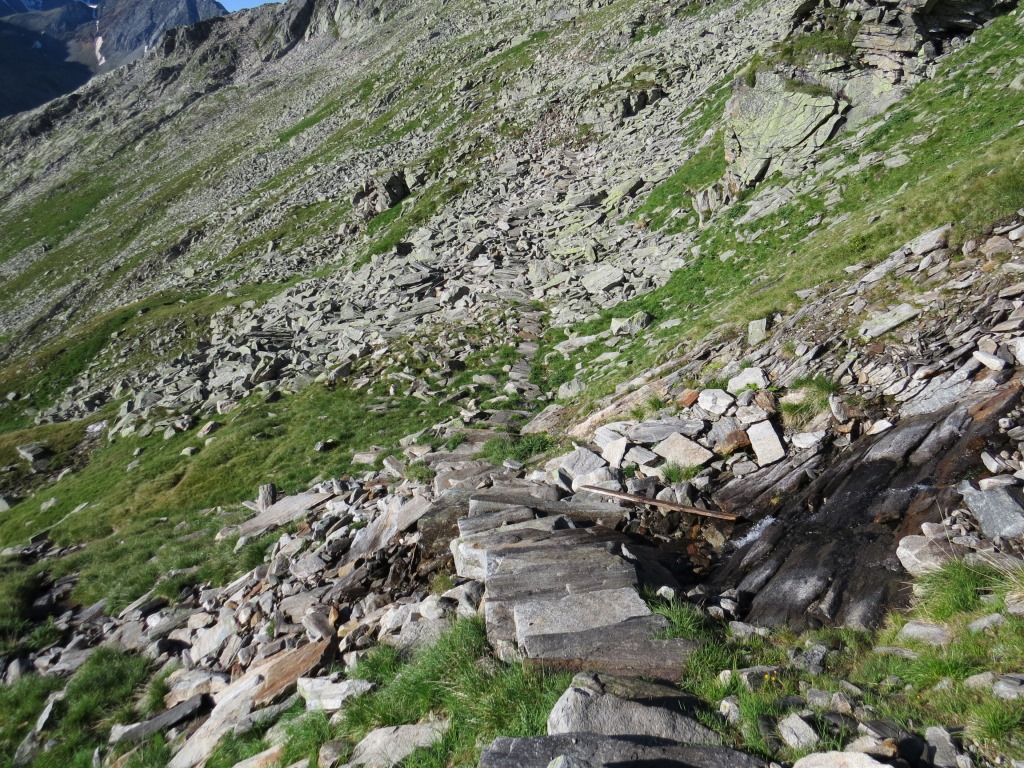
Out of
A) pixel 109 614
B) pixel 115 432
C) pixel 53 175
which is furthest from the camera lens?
pixel 53 175

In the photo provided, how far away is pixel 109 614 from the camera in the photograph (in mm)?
14406

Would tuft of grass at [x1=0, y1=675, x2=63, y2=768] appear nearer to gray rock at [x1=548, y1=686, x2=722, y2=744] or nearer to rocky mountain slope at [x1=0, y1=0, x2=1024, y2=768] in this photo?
rocky mountain slope at [x1=0, y1=0, x2=1024, y2=768]

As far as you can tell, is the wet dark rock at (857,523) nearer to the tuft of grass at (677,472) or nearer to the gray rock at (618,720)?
the tuft of grass at (677,472)

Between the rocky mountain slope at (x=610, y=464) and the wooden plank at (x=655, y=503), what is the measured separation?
0.05 meters

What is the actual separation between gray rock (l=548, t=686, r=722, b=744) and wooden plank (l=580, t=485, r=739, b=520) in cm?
537

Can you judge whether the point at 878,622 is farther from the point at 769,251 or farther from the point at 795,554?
the point at 769,251

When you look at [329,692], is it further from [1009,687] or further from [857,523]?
[857,523]

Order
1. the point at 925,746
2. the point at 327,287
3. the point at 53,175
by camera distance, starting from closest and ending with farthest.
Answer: the point at 925,746 → the point at 327,287 → the point at 53,175

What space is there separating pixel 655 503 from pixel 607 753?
639 centimetres

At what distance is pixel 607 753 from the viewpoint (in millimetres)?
4656

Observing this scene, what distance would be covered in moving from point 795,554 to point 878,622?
5.96 ft

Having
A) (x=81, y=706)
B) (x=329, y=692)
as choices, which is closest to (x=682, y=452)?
(x=329, y=692)

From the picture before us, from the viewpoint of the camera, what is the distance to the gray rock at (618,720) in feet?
16.5

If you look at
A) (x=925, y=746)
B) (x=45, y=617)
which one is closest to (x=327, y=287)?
(x=45, y=617)
